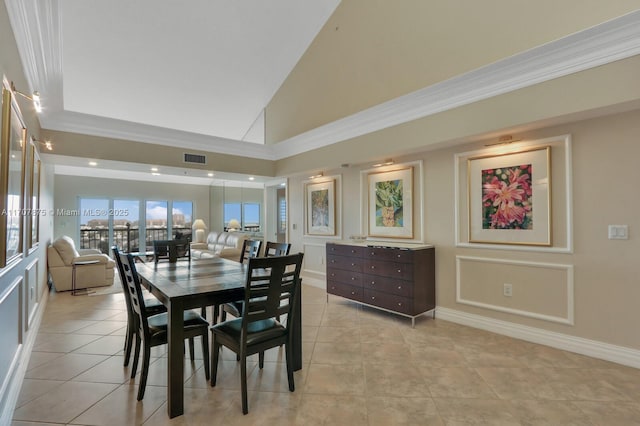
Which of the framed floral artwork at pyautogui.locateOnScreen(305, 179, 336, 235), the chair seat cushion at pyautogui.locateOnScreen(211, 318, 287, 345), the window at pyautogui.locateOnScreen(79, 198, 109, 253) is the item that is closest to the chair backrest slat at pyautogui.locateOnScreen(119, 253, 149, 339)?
the chair seat cushion at pyautogui.locateOnScreen(211, 318, 287, 345)

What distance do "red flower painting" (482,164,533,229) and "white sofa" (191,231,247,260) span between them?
16.4ft

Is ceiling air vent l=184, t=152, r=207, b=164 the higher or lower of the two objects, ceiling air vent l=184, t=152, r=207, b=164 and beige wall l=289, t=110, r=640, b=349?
the higher

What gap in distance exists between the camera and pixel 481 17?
10.5 feet

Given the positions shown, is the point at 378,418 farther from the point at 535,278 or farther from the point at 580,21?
the point at 580,21

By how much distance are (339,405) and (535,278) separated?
2410 mm

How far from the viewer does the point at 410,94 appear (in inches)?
139

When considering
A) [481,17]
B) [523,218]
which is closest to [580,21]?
[481,17]

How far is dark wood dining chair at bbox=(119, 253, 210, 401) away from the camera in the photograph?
2.13 meters

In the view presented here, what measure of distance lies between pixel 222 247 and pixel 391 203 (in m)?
4.87

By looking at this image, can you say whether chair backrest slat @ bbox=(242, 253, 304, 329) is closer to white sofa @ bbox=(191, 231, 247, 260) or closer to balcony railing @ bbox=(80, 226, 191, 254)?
white sofa @ bbox=(191, 231, 247, 260)

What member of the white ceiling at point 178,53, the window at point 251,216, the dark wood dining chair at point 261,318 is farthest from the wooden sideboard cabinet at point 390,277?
the window at point 251,216

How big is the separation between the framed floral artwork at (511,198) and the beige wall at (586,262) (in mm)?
121

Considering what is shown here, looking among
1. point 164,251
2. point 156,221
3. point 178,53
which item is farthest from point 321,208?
point 156,221

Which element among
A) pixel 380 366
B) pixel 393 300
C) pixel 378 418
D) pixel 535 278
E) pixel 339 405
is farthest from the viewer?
pixel 393 300
